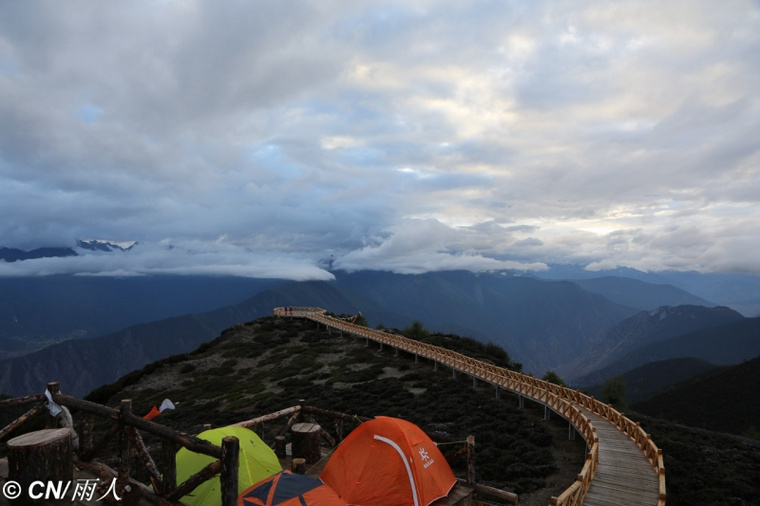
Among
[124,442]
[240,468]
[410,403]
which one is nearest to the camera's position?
[124,442]

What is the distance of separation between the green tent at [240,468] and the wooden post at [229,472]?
3.84m

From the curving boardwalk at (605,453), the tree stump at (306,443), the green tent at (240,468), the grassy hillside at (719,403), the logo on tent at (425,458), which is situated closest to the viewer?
the green tent at (240,468)

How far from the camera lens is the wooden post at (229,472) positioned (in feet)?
16.6

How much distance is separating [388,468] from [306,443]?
2621mm

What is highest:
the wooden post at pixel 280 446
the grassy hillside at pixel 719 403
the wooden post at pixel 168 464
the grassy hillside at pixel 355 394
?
the wooden post at pixel 168 464

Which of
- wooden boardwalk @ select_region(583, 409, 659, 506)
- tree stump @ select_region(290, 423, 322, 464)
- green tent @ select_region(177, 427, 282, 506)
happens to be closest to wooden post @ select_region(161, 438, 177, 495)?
green tent @ select_region(177, 427, 282, 506)

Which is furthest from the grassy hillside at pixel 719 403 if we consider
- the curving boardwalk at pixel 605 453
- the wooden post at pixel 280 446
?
the wooden post at pixel 280 446

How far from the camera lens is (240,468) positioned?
30.7 feet

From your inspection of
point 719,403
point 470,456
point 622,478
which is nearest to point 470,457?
point 470,456

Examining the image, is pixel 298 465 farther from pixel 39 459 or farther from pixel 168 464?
pixel 39 459

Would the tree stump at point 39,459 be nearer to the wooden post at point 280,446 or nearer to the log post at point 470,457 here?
the wooden post at point 280,446

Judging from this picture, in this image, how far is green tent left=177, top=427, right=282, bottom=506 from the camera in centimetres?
889

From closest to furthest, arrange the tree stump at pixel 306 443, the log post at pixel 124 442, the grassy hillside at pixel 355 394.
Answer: the log post at pixel 124 442
the tree stump at pixel 306 443
the grassy hillside at pixel 355 394

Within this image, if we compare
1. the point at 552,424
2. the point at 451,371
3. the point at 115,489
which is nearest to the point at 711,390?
the point at 451,371
